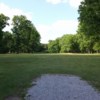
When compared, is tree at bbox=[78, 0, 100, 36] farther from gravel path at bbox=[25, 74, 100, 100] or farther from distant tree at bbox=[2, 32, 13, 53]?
distant tree at bbox=[2, 32, 13, 53]

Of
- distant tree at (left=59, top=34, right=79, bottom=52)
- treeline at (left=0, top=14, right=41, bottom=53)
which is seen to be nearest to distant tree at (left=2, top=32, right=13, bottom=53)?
treeline at (left=0, top=14, right=41, bottom=53)

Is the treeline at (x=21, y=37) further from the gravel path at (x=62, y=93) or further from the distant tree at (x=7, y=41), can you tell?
the gravel path at (x=62, y=93)

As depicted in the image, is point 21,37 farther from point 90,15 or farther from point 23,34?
point 90,15

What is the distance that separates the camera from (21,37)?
391 ft

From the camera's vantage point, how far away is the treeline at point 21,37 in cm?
11538

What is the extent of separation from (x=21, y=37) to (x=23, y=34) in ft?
5.05

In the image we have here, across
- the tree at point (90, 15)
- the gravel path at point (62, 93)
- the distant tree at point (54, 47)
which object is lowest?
the gravel path at point (62, 93)

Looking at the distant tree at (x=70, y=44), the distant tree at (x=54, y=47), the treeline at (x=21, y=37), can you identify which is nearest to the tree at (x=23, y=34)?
the treeline at (x=21, y=37)

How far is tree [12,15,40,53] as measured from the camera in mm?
118875

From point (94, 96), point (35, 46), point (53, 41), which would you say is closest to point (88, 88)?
point (94, 96)

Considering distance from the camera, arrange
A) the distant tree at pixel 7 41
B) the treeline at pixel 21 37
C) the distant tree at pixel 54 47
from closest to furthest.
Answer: the distant tree at pixel 7 41 < the treeline at pixel 21 37 < the distant tree at pixel 54 47

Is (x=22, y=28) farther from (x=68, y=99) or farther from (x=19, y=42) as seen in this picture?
(x=68, y=99)

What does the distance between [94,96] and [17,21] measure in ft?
357

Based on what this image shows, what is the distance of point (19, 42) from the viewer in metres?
118
